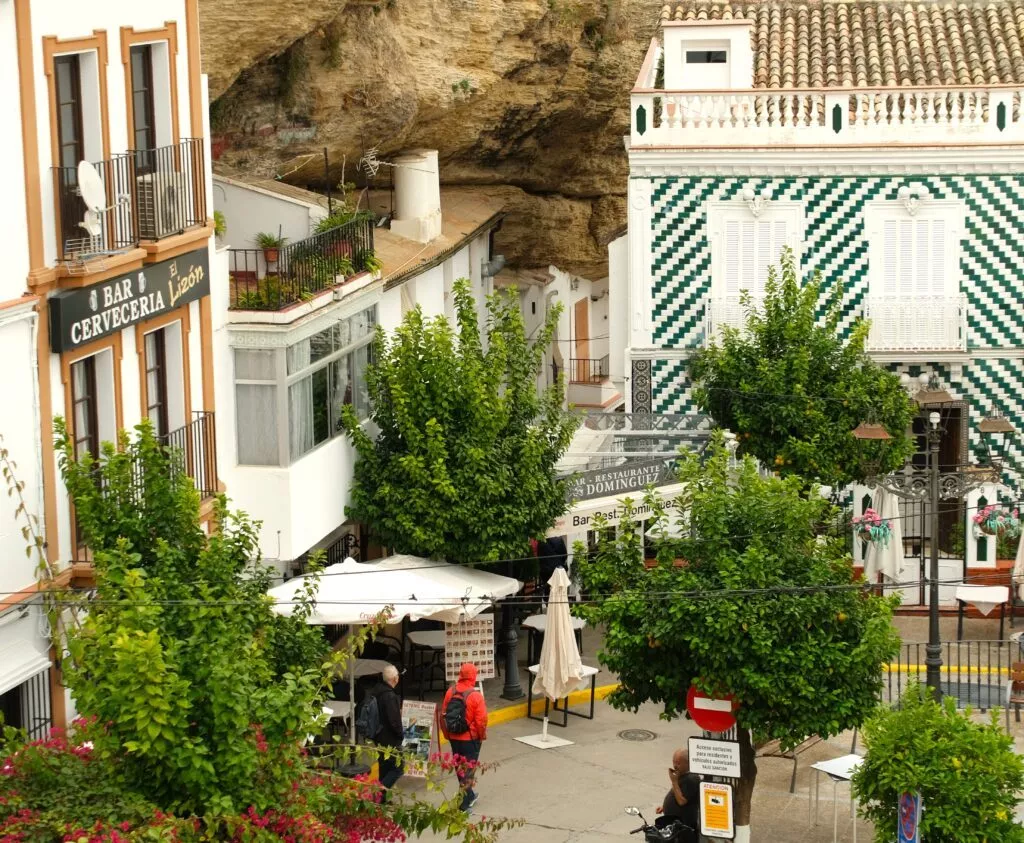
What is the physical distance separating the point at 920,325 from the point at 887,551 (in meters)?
3.85

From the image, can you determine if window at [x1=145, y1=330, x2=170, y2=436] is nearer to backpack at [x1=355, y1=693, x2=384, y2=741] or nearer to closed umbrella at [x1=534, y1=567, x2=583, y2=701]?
backpack at [x1=355, y1=693, x2=384, y2=741]

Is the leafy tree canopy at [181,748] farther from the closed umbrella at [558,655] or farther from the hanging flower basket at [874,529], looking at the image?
the hanging flower basket at [874,529]

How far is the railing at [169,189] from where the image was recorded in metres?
21.0

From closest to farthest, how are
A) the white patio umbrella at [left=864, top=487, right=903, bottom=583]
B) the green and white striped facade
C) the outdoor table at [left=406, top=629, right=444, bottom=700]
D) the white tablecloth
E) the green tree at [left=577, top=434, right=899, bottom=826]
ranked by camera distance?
the green tree at [left=577, top=434, right=899, bottom=826] → the outdoor table at [left=406, top=629, right=444, bottom=700] → the white tablecloth → the white patio umbrella at [left=864, top=487, right=903, bottom=583] → the green and white striped facade

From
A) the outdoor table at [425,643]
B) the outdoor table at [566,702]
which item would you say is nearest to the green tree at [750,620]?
the outdoor table at [566,702]

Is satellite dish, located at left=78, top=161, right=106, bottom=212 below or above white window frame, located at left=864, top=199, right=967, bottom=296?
above

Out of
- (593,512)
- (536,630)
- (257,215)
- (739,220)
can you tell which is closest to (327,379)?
(257,215)

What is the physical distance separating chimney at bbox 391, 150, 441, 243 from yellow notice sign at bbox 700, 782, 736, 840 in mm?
14626

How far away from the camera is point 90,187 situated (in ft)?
63.0

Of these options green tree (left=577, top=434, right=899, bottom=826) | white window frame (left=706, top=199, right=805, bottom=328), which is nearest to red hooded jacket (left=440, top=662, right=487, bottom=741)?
green tree (left=577, top=434, right=899, bottom=826)

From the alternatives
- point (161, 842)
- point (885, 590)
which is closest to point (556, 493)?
point (885, 590)

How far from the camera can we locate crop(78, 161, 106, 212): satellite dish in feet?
62.6

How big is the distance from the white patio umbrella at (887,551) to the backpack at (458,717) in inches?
361

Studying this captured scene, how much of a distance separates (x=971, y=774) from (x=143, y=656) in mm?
7245
